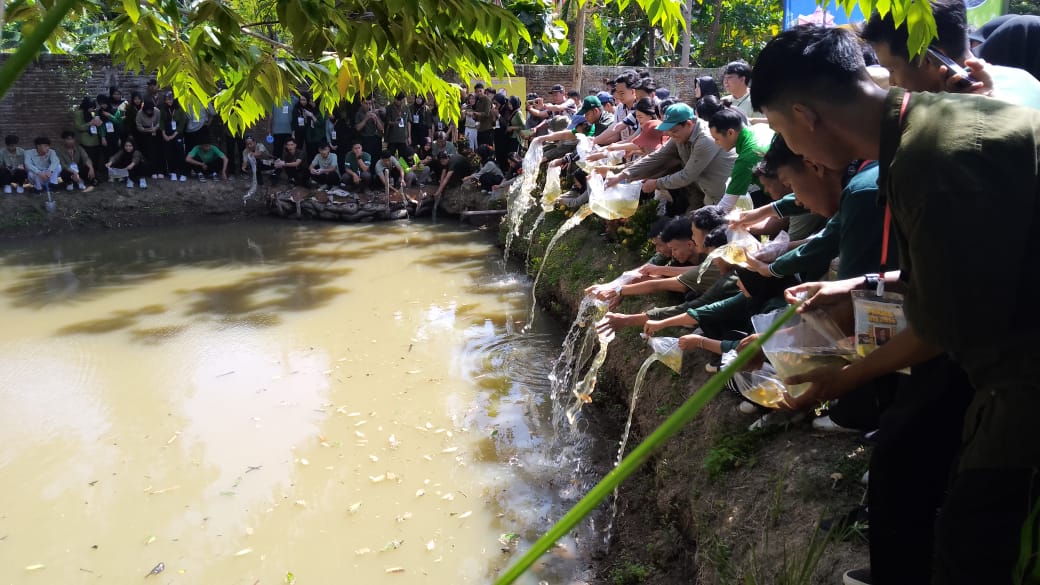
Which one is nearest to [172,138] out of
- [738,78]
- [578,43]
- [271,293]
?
[271,293]

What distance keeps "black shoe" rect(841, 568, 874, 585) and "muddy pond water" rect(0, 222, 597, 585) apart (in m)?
1.81

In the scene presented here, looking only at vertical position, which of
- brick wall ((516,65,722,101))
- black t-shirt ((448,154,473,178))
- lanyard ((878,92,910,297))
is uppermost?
brick wall ((516,65,722,101))

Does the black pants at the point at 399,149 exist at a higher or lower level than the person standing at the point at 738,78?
lower

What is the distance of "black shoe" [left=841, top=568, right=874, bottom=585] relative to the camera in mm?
2166

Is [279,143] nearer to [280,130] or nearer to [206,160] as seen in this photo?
[280,130]

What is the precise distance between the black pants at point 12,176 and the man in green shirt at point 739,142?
39.0 ft

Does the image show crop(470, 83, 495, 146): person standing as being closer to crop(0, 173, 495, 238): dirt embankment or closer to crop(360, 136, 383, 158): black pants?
crop(0, 173, 495, 238): dirt embankment

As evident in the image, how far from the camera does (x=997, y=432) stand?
4.64 feet

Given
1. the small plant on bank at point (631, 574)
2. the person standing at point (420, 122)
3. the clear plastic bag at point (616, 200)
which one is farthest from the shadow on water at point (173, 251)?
the small plant on bank at point (631, 574)

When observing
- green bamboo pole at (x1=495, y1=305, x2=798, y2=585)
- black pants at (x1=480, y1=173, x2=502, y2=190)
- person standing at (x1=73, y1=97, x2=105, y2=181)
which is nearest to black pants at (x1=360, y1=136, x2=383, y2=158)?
black pants at (x1=480, y1=173, x2=502, y2=190)

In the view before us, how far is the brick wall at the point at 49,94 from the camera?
43.6ft

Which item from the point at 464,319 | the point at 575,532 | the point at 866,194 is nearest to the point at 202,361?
the point at 464,319

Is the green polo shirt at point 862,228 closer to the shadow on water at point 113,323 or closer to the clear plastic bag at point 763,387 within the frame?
the clear plastic bag at point 763,387

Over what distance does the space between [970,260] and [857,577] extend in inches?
49.0
